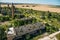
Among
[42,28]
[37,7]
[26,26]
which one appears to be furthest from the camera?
[37,7]

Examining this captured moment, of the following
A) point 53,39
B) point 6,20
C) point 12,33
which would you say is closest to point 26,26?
point 12,33

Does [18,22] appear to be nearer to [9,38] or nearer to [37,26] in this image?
[37,26]

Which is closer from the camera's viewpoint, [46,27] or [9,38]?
[9,38]

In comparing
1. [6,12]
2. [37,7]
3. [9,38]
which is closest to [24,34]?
[9,38]

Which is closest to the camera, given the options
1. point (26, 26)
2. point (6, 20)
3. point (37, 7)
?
point (26, 26)

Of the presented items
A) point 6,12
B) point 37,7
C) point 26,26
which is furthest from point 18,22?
point 37,7

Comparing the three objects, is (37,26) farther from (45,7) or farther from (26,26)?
(45,7)

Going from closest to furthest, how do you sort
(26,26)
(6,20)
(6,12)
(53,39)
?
(53,39) < (26,26) < (6,20) < (6,12)

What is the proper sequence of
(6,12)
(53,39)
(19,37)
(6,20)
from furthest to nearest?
(6,12) → (6,20) → (19,37) → (53,39)

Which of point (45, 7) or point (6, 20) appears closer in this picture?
point (6, 20)
